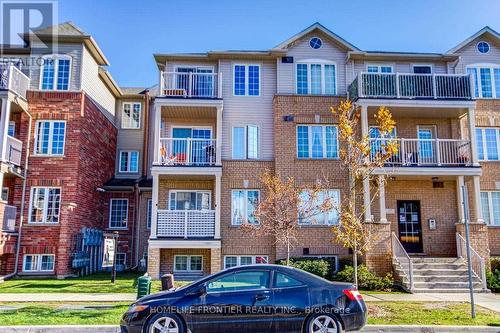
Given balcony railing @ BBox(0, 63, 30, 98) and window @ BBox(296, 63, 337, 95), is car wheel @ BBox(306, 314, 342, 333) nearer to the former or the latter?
window @ BBox(296, 63, 337, 95)

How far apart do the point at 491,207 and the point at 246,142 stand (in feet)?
39.0

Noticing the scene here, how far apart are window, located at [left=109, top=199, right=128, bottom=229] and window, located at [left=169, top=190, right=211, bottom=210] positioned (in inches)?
222

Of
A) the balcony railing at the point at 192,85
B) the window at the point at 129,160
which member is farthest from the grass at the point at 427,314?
the window at the point at 129,160

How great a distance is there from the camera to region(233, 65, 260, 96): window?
20.2 metres

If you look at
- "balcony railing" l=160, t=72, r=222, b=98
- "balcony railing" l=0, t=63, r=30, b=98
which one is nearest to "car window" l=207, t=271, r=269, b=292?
"balcony railing" l=160, t=72, r=222, b=98

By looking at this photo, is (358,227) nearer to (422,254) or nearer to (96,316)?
(96,316)

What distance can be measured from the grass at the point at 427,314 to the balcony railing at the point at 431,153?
758 cm

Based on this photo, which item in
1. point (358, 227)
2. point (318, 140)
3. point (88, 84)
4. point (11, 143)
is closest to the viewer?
point (358, 227)

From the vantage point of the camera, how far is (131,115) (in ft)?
86.8

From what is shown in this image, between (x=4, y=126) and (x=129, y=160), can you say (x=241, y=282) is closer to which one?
(x=4, y=126)

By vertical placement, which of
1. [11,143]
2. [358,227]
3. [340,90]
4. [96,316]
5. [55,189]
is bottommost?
[96,316]

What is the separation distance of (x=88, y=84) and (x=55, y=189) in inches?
219

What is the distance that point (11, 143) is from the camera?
1830 centimetres

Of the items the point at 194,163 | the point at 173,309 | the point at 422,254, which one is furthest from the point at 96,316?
the point at 422,254
